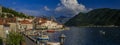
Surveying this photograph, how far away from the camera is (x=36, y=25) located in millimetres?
159125

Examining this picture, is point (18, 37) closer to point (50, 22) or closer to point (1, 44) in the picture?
point (1, 44)

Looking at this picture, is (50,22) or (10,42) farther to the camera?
(50,22)

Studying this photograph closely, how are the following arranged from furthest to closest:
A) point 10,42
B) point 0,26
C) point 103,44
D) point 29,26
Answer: point 29,26, point 103,44, point 0,26, point 10,42

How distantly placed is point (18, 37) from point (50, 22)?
471 ft

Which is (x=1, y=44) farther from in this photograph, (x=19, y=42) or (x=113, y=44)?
(x=113, y=44)

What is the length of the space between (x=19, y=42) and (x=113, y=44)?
189 feet

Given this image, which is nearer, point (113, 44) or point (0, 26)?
point (0, 26)

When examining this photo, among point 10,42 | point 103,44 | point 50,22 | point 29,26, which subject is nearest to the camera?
point 10,42

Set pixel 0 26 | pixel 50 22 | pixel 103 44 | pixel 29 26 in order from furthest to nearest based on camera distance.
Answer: pixel 50 22
pixel 29 26
pixel 103 44
pixel 0 26

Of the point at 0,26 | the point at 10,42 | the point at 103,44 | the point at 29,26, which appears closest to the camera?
the point at 10,42

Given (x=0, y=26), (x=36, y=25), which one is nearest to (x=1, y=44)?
(x=0, y=26)

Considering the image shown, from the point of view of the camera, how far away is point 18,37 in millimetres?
29391

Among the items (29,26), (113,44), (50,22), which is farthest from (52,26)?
(113,44)

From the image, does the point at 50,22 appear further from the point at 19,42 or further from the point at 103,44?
the point at 19,42
